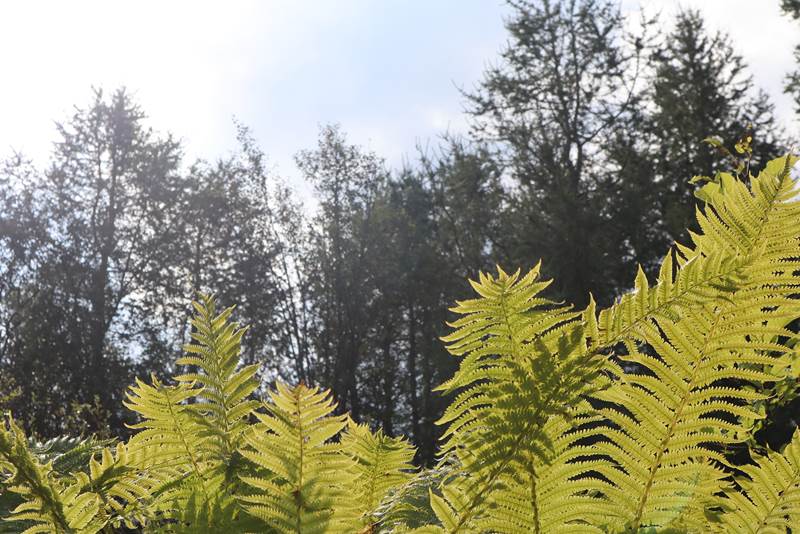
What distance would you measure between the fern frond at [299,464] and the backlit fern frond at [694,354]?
0.51 feet

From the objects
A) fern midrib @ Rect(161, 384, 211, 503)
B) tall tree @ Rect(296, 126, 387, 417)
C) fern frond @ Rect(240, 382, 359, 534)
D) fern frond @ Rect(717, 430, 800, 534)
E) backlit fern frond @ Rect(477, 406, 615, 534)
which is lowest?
fern frond @ Rect(717, 430, 800, 534)

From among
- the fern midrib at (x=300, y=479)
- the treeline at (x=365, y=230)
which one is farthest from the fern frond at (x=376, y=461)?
the treeline at (x=365, y=230)

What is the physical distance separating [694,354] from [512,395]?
110 millimetres

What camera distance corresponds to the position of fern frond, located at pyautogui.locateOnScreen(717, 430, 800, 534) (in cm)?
44

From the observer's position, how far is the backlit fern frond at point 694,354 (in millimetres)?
406

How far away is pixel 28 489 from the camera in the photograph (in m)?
0.41

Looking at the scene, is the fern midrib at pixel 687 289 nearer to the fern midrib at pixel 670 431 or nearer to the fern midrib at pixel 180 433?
the fern midrib at pixel 670 431

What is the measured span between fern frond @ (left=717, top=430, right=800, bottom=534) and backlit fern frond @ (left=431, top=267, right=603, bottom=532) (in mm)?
112

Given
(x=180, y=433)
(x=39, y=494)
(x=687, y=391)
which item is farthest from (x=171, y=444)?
(x=687, y=391)

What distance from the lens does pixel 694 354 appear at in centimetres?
42

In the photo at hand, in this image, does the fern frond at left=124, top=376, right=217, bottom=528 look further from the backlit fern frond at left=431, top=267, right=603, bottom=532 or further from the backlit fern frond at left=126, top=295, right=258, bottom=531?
→ the backlit fern frond at left=431, top=267, right=603, bottom=532

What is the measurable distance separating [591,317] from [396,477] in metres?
0.36

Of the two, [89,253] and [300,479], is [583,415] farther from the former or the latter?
[89,253]

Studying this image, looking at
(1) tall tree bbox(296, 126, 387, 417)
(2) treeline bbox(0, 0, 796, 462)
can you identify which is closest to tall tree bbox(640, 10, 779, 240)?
(2) treeline bbox(0, 0, 796, 462)
